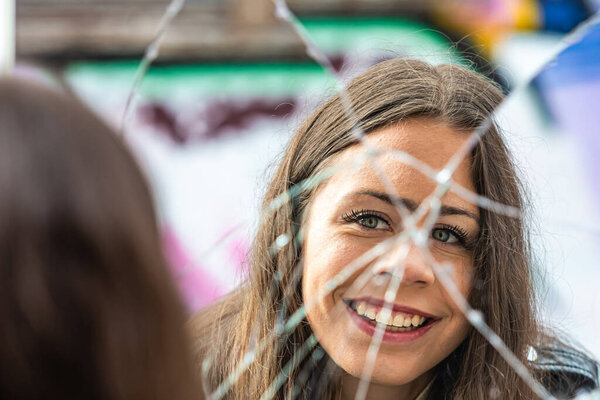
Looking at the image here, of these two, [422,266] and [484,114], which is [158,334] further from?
[484,114]

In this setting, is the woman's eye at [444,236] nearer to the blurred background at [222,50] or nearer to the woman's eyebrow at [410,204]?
Result: the woman's eyebrow at [410,204]

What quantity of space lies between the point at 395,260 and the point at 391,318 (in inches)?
2.2

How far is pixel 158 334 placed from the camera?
0.34 metres

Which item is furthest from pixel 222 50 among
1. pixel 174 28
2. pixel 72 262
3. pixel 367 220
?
pixel 72 262

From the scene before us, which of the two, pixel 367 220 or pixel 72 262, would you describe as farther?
pixel 367 220

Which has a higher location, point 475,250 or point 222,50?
point 222,50

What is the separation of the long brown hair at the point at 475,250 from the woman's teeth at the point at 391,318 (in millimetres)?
72

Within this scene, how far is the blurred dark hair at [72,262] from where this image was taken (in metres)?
0.31

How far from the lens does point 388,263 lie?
0.60 m

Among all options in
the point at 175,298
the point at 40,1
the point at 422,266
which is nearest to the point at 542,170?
the point at 422,266

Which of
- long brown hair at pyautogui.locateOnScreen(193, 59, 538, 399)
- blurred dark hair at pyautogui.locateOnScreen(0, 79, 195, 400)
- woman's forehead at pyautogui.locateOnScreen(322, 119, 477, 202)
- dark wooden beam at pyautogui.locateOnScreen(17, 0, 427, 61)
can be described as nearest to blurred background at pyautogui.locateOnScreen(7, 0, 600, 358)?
dark wooden beam at pyautogui.locateOnScreen(17, 0, 427, 61)

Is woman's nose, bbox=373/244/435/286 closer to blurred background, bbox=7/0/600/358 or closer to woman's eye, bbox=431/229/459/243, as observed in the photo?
woman's eye, bbox=431/229/459/243

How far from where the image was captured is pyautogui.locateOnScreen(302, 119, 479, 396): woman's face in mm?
608

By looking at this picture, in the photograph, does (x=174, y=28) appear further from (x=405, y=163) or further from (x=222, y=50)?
(x=405, y=163)
